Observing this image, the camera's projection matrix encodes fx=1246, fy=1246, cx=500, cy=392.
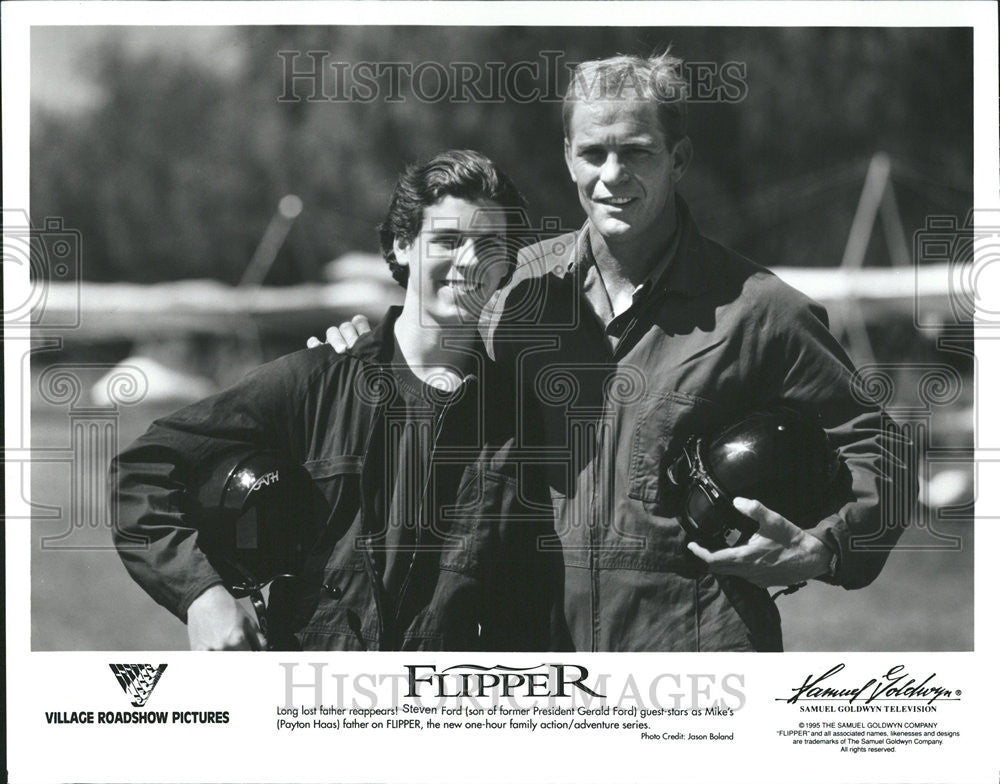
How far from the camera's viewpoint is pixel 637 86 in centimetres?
433

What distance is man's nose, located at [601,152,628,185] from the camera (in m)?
4.27

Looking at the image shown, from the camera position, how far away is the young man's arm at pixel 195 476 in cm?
426

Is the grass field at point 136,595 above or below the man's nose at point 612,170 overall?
below

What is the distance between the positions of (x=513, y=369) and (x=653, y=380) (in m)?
0.49

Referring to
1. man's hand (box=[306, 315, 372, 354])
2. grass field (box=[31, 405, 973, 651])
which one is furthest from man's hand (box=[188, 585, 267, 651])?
Answer: man's hand (box=[306, 315, 372, 354])

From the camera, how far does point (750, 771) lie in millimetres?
4461

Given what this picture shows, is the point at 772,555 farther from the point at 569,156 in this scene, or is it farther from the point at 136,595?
the point at 136,595

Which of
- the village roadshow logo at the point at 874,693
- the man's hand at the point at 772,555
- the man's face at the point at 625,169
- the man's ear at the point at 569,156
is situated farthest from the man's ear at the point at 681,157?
the village roadshow logo at the point at 874,693

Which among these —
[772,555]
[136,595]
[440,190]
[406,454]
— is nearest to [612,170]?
[440,190]

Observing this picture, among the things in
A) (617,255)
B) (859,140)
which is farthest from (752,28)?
(617,255)

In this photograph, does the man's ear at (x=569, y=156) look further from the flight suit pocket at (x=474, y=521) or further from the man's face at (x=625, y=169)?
the flight suit pocket at (x=474, y=521)

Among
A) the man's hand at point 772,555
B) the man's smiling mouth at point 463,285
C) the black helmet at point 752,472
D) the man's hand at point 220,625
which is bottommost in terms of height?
the man's hand at point 220,625

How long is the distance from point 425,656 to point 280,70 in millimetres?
2163

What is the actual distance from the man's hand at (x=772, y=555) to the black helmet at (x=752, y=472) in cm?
3
